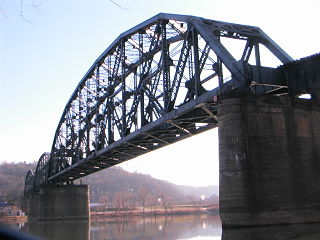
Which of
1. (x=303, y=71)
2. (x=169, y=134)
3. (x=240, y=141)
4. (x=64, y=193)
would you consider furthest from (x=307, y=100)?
(x=64, y=193)

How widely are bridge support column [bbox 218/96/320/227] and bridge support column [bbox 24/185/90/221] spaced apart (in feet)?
221

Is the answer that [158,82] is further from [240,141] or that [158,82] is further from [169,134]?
[240,141]

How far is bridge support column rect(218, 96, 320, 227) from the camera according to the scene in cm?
2275

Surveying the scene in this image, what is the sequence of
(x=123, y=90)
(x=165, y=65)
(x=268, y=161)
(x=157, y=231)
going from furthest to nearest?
1. (x=157, y=231)
2. (x=123, y=90)
3. (x=165, y=65)
4. (x=268, y=161)

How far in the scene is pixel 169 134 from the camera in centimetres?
4328

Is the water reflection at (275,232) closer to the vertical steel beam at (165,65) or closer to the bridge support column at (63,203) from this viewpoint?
the vertical steel beam at (165,65)

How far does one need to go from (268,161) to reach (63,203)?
71.0m

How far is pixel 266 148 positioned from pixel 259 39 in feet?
36.6

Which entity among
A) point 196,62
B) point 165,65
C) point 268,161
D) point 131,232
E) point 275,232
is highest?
point 165,65

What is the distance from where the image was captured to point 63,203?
291ft

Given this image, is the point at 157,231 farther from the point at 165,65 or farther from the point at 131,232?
the point at 165,65

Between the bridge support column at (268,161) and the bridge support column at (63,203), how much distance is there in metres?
67.4

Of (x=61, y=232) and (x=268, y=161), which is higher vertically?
(x=268, y=161)

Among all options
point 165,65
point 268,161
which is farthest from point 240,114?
point 165,65
